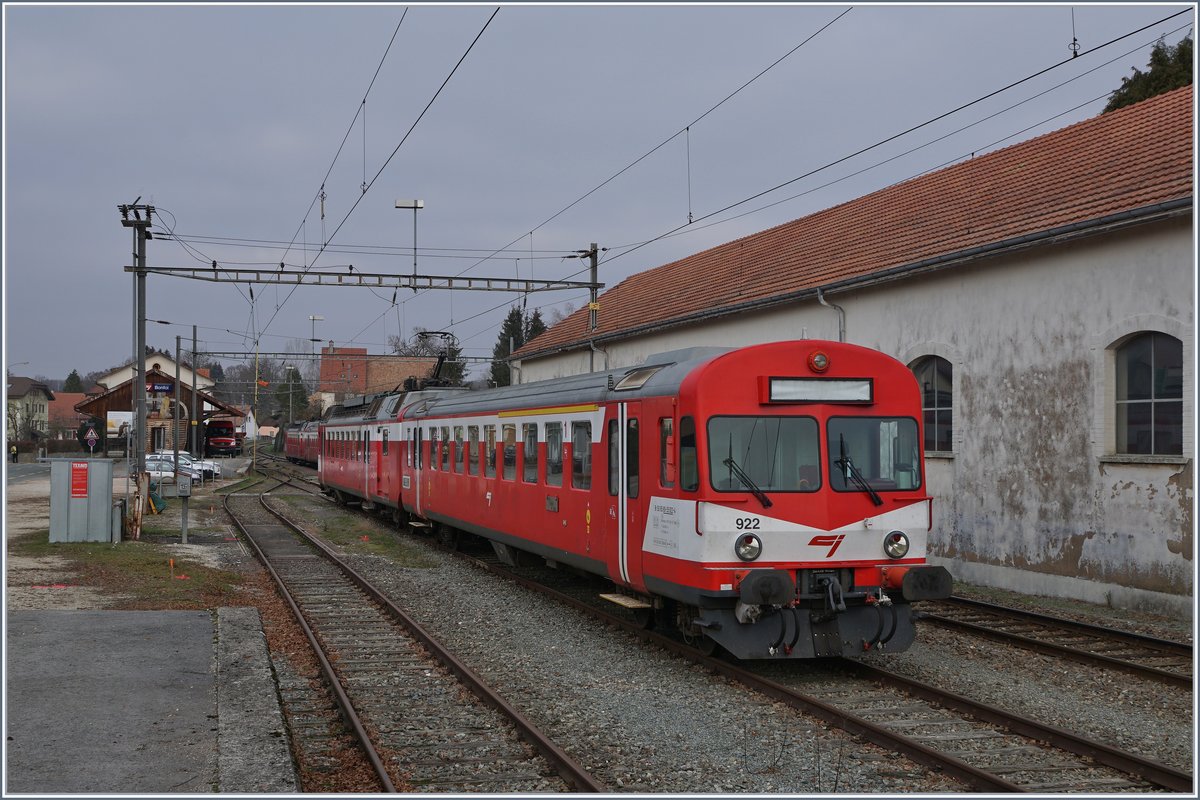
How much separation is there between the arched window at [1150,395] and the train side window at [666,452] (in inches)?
267

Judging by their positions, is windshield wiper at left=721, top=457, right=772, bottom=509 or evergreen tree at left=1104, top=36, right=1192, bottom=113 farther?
evergreen tree at left=1104, top=36, right=1192, bottom=113


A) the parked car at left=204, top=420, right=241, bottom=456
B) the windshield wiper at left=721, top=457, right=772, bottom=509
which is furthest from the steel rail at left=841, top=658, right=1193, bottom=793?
the parked car at left=204, top=420, right=241, bottom=456

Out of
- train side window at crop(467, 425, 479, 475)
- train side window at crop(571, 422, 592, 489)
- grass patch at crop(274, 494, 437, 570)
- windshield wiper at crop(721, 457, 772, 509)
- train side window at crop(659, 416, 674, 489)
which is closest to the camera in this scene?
windshield wiper at crop(721, 457, 772, 509)

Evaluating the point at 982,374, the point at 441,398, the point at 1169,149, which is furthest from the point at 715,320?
the point at 1169,149

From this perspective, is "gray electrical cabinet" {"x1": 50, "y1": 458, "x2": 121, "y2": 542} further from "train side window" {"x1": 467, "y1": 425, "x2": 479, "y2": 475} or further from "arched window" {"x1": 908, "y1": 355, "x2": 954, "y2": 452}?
"arched window" {"x1": 908, "y1": 355, "x2": 954, "y2": 452}

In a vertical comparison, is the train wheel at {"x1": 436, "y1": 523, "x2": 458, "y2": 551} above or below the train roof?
below

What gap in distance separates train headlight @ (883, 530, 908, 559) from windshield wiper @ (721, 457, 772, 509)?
112cm

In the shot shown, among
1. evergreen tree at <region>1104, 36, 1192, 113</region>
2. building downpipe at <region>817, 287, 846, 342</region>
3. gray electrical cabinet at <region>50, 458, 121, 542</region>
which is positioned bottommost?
gray electrical cabinet at <region>50, 458, 121, 542</region>

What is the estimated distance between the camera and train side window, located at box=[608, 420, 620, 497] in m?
10.9

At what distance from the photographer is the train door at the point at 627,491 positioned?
33.8 feet

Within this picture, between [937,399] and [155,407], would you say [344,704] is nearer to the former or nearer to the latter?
[937,399]

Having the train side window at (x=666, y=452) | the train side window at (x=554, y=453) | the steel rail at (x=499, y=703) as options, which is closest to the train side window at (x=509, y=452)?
the train side window at (x=554, y=453)

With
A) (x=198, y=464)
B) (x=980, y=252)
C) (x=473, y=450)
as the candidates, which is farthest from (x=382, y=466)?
(x=198, y=464)

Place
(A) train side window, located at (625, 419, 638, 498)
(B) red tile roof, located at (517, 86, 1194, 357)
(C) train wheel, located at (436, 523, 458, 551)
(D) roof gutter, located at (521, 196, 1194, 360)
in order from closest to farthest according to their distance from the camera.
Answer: (A) train side window, located at (625, 419, 638, 498), (D) roof gutter, located at (521, 196, 1194, 360), (B) red tile roof, located at (517, 86, 1194, 357), (C) train wheel, located at (436, 523, 458, 551)
